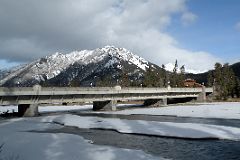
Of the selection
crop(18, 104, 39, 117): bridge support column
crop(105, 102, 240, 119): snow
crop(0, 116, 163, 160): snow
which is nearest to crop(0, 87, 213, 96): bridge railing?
crop(18, 104, 39, 117): bridge support column

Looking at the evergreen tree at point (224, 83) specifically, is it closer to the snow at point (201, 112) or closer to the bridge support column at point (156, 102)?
the bridge support column at point (156, 102)

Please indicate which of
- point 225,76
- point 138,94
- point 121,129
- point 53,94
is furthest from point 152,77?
point 121,129

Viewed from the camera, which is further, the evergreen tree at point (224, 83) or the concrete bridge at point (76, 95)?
the evergreen tree at point (224, 83)

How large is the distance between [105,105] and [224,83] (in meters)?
73.7

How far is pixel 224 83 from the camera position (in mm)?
149000

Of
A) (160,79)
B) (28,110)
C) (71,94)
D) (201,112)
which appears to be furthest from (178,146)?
(160,79)

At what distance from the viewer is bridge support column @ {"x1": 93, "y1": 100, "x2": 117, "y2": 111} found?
90.4 meters

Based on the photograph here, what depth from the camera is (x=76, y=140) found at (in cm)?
3209

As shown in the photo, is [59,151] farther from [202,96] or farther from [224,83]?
[224,83]

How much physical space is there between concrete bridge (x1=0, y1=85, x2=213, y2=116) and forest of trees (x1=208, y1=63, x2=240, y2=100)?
997 inches

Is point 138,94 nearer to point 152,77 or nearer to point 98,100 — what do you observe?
point 98,100

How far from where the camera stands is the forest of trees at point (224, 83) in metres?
145

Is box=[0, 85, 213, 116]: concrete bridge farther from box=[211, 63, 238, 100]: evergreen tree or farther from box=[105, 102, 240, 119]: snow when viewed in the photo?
box=[211, 63, 238, 100]: evergreen tree

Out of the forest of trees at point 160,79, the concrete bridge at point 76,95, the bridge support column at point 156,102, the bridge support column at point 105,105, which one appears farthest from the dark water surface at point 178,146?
the forest of trees at point 160,79
